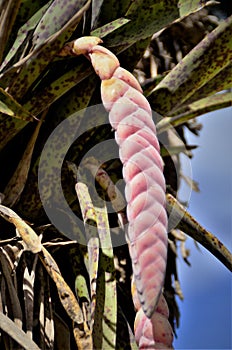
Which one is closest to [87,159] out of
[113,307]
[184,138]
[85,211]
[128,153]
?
[85,211]

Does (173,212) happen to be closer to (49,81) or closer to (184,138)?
(49,81)

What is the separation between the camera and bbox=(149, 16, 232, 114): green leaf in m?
0.84

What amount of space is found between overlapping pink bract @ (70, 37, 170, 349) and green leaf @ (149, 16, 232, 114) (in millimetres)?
232

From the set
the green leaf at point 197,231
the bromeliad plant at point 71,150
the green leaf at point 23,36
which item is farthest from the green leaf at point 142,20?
the green leaf at point 197,231

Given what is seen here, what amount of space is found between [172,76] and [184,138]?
70 cm

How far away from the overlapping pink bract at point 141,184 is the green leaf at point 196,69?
0.23 meters

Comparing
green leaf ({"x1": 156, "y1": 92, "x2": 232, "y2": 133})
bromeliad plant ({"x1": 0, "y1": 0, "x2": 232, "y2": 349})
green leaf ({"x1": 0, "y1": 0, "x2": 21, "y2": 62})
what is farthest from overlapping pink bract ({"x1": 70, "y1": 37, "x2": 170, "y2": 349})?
green leaf ({"x1": 156, "y1": 92, "x2": 232, "y2": 133})

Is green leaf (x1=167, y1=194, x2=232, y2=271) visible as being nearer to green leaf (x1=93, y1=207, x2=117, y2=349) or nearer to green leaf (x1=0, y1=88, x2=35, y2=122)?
green leaf (x1=93, y1=207, x2=117, y2=349)

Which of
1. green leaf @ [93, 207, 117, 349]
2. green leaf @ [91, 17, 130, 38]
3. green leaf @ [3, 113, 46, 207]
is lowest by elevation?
green leaf @ [93, 207, 117, 349]

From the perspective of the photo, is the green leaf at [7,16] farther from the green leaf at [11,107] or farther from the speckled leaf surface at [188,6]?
the speckled leaf surface at [188,6]

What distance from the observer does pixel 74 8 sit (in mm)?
775

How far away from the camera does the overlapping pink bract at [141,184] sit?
469mm

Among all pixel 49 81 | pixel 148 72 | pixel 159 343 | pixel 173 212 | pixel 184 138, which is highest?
pixel 148 72

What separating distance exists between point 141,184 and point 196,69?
39cm
